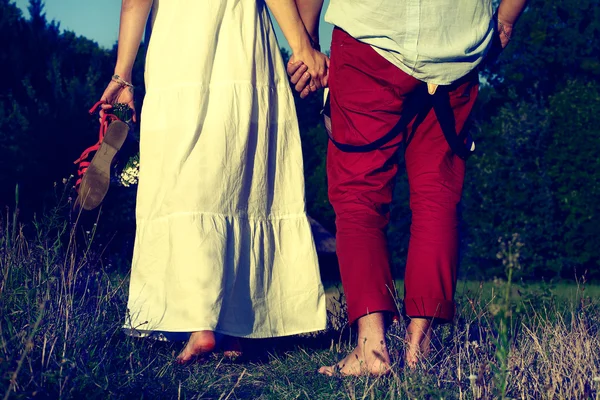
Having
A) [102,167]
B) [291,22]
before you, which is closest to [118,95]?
[102,167]

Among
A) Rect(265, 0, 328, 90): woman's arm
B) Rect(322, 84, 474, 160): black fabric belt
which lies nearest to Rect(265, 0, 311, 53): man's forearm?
Rect(265, 0, 328, 90): woman's arm

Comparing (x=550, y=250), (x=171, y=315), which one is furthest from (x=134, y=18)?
(x=550, y=250)

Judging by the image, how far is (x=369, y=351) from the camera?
9.88 feet

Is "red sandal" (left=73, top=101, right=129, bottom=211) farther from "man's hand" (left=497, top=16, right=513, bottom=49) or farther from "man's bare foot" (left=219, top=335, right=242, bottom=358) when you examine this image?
"man's hand" (left=497, top=16, right=513, bottom=49)

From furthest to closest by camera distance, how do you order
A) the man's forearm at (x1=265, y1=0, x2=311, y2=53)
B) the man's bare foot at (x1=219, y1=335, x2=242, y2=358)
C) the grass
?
the man's bare foot at (x1=219, y1=335, x2=242, y2=358), the man's forearm at (x1=265, y1=0, x2=311, y2=53), the grass

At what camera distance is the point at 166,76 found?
12.0 ft

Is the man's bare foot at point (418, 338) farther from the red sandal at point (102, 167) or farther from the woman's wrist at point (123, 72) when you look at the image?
the woman's wrist at point (123, 72)

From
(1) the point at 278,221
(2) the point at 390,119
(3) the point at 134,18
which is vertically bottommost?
(1) the point at 278,221

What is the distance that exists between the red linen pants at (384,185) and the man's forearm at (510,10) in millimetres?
293

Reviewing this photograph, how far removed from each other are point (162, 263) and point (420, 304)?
1168 millimetres

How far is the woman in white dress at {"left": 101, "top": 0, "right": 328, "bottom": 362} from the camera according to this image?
3.50m

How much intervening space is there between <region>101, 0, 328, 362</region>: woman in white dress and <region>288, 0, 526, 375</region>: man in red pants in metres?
0.44

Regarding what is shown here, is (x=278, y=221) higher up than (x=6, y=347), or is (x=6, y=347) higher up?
(x=278, y=221)

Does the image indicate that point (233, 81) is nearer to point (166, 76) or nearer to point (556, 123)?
point (166, 76)
